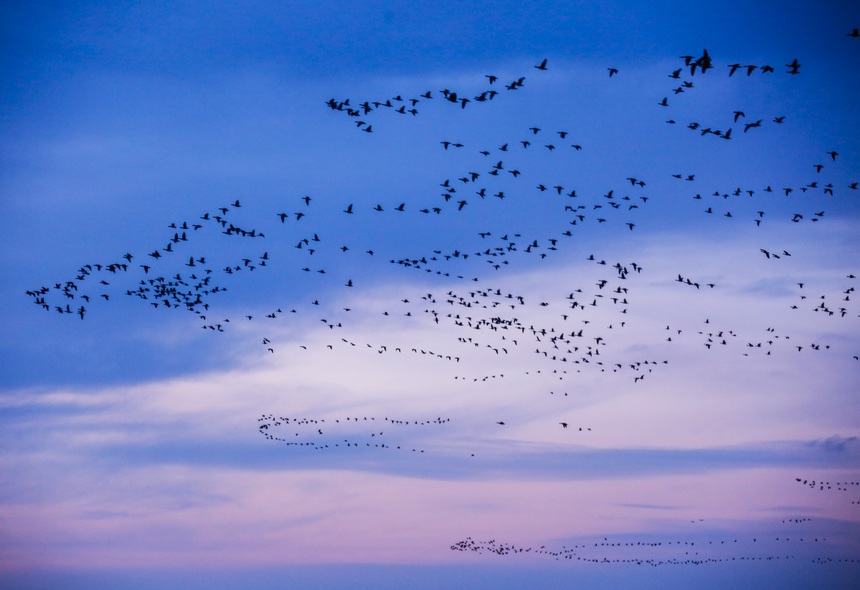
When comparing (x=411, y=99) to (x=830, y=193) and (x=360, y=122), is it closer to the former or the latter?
(x=360, y=122)

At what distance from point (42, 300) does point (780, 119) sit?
53.6 m

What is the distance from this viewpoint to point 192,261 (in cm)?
7512

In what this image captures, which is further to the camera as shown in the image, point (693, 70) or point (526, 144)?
point (526, 144)

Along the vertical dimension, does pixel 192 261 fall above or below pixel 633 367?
above

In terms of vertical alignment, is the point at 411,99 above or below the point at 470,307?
above

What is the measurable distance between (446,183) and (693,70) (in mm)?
22674

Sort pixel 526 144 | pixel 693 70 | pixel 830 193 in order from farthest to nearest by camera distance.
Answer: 1. pixel 830 193
2. pixel 526 144
3. pixel 693 70

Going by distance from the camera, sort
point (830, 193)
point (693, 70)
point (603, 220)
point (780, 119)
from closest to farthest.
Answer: point (693, 70) < point (780, 119) < point (830, 193) < point (603, 220)

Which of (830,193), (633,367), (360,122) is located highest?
(360,122)

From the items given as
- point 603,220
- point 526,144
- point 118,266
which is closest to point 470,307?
point 603,220

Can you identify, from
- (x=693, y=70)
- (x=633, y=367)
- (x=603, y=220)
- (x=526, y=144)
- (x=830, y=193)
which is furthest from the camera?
(x=633, y=367)

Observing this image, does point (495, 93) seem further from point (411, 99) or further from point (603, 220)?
point (603, 220)

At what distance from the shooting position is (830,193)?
216ft

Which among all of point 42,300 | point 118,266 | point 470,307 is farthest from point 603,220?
point 42,300
